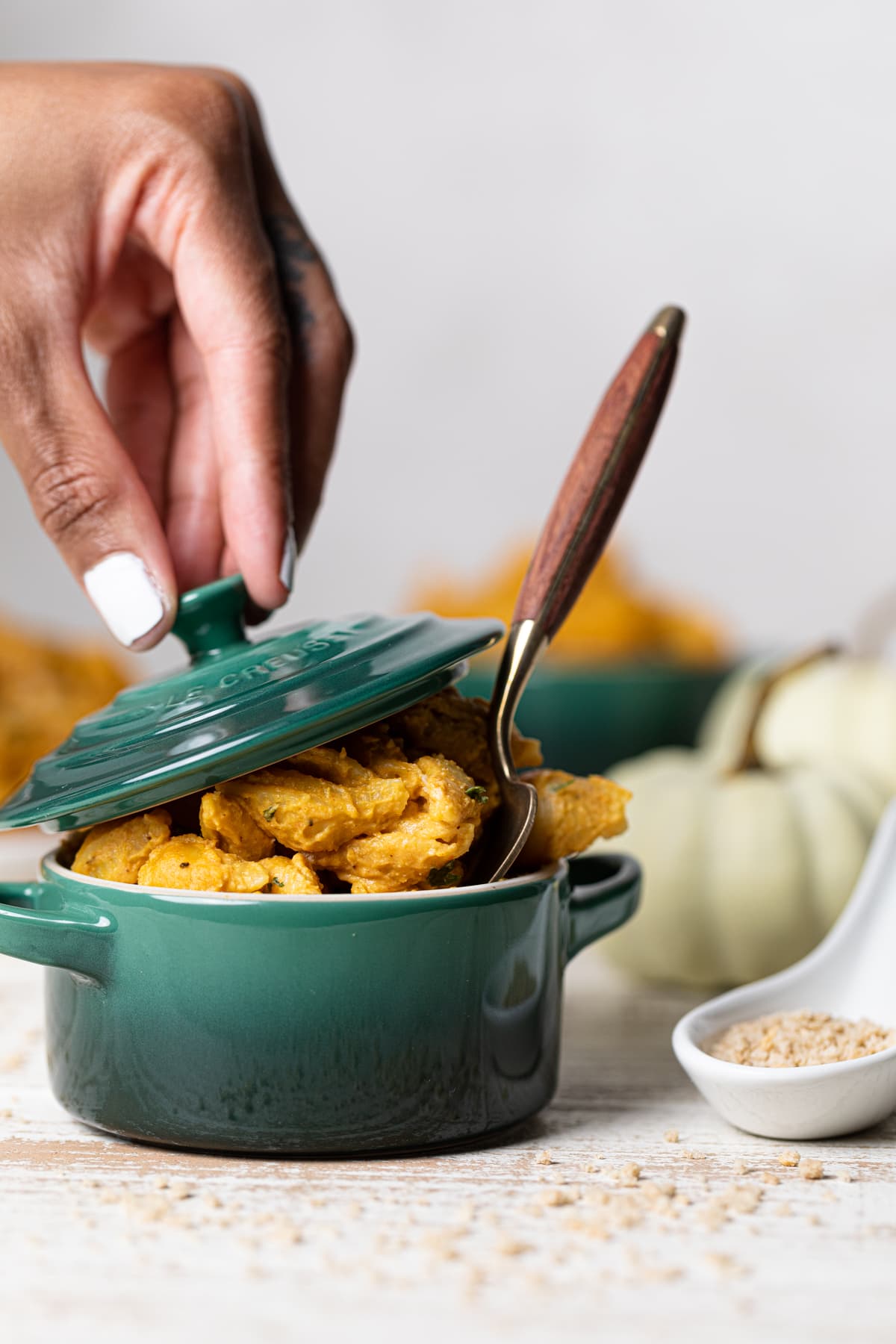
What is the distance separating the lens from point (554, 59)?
117 inches

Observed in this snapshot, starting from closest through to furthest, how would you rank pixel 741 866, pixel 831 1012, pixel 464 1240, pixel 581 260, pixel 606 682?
pixel 464 1240
pixel 831 1012
pixel 741 866
pixel 606 682
pixel 581 260

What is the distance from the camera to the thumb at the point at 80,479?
104cm

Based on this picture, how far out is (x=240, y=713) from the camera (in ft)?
2.77

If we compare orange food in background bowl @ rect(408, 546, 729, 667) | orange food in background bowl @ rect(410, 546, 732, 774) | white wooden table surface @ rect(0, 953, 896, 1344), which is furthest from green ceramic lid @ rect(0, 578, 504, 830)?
orange food in background bowl @ rect(408, 546, 729, 667)

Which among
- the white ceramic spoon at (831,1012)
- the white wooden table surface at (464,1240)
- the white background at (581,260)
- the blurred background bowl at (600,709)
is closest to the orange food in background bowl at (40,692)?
the blurred background bowl at (600,709)

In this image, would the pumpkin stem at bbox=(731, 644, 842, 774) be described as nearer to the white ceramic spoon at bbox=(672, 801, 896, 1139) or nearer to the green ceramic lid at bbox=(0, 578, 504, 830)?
the white ceramic spoon at bbox=(672, 801, 896, 1139)

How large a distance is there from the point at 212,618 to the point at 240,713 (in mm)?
183

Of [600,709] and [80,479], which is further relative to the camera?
[600,709]

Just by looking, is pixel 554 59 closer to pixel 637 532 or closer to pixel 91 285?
pixel 637 532

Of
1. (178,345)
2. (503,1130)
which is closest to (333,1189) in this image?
(503,1130)

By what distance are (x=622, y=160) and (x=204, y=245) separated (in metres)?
2.10

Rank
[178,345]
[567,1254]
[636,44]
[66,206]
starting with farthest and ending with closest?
[636,44] → [178,345] → [66,206] → [567,1254]

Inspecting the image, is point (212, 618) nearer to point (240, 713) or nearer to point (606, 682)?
point (240, 713)

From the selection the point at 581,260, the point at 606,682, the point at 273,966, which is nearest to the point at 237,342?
the point at 273,966
